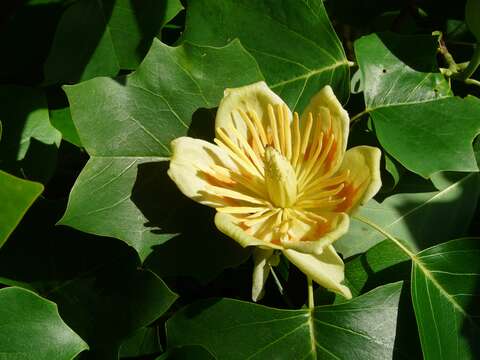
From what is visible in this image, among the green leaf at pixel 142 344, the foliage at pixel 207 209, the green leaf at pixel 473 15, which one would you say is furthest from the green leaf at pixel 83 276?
the green leaf at pixel 473 15

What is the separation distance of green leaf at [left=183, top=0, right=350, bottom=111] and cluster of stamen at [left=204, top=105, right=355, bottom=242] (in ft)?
0.50

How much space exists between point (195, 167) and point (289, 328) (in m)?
0.38

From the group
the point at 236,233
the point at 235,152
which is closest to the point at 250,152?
the point at 235,152

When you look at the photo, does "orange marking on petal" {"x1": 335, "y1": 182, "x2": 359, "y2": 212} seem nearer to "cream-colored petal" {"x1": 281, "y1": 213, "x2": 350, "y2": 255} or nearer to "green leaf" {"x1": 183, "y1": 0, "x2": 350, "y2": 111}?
"cream-colored petal" {"x1": 281, "y1": 213, "x2": 350, "y2": 255}

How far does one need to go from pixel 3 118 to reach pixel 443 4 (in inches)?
45.9

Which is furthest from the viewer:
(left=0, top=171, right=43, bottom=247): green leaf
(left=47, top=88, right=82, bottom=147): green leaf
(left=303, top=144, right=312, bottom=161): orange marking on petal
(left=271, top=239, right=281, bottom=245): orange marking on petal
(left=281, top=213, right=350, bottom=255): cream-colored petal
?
(left=47, top=88, right=82, bottom=147): green leaf

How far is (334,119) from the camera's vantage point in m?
1.39

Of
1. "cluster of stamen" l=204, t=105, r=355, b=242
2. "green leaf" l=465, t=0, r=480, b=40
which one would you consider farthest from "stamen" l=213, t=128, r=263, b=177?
"green leaf" l=465, t=0, r=480, b=40

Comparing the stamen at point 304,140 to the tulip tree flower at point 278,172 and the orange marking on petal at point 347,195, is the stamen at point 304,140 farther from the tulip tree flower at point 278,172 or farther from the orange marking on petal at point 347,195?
the orange marking on petal at point 347,195

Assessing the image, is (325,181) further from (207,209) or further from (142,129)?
(142,129)

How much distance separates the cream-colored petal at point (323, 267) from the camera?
4.25 ft

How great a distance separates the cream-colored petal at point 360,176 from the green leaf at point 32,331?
0.56 m

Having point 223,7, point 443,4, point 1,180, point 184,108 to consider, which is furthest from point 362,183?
point 443,4

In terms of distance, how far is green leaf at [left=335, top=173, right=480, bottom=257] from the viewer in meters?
1.62
